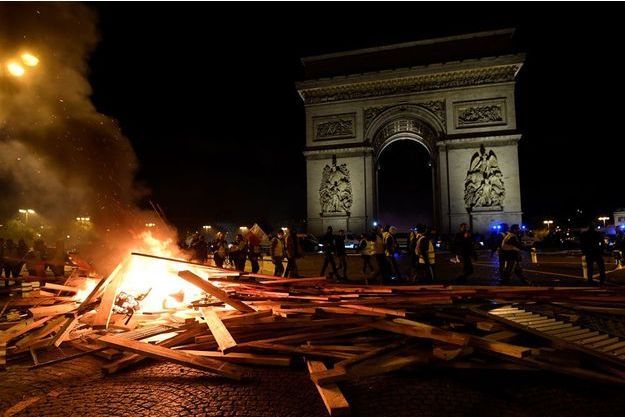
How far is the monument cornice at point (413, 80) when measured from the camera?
2417cm

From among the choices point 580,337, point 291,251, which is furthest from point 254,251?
point 580,337

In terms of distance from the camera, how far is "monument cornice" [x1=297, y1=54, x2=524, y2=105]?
24172 millimetres

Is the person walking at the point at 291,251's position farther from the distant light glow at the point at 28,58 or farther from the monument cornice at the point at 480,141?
the monument cornice at the point at 480,141

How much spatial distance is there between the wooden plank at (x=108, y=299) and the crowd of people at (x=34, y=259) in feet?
19.7

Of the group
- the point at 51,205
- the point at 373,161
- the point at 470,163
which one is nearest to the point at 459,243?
the point at 51,205

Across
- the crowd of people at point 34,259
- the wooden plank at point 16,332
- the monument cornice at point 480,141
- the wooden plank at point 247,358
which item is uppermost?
the monument cornice at point 480,141

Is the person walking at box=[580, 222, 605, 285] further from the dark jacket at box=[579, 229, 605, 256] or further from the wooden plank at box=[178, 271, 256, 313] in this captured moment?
the wooden plank at box=[178, 271, 256, 313]

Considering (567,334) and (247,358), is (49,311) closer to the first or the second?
(247,358)

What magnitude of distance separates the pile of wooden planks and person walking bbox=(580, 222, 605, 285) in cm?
355

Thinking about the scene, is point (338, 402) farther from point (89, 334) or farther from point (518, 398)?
point (89, 334)

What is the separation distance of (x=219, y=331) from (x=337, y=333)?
145 cm

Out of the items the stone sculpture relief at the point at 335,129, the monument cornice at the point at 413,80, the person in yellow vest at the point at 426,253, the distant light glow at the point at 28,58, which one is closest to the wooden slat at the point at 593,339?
the person in yellow vest at the point at 426,253

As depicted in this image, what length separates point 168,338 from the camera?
4.75 meters

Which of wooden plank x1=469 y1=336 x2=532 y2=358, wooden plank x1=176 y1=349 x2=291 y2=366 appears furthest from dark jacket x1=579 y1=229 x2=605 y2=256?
wooden plank x1=176 y1=349 x2=291 y2=366
